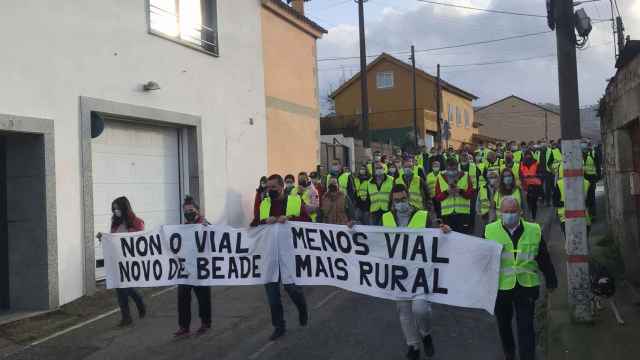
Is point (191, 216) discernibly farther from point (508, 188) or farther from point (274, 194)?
point (508, 188)

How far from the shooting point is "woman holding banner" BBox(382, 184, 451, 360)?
6898mm

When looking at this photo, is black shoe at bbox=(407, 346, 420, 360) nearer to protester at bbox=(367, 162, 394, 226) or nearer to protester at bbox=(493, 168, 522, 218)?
protester at bbox=(493, 168, 522, 218)

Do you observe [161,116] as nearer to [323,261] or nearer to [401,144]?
[323,261]

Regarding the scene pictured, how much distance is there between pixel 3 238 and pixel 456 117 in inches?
2098

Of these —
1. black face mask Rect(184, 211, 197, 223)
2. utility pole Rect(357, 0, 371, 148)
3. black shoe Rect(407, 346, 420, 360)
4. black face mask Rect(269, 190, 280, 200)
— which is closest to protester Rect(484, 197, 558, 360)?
black shoe Rect(407, 346, 420, 360)

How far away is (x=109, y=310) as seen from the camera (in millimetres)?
10203

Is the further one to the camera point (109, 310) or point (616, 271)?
point (616, 271)

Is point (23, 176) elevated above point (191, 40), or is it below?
below

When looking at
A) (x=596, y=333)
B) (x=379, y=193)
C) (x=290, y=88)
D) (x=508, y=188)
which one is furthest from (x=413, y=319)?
(x=290, y=88)

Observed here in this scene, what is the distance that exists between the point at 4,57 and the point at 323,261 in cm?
531

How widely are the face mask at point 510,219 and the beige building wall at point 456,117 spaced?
49319 millimetres

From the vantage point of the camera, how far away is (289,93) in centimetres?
2025

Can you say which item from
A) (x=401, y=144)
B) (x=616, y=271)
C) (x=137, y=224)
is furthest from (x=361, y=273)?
(x=401, y=144)

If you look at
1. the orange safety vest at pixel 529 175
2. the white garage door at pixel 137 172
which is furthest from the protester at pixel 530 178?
the white garage door at pixel 137 172
